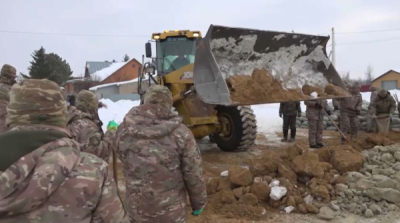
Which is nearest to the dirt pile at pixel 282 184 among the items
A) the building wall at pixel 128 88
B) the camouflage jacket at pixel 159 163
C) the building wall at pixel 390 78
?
the camouflage jacket at pixel 159 163

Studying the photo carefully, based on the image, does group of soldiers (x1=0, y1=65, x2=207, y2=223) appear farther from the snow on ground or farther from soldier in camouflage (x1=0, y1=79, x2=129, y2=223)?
the snow on ground

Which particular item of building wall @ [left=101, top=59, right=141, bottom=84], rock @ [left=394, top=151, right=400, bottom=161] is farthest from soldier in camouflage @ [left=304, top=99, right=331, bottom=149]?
building wall @ [left=101, top=59, right=141, bottom=84]

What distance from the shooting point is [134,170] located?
295cm

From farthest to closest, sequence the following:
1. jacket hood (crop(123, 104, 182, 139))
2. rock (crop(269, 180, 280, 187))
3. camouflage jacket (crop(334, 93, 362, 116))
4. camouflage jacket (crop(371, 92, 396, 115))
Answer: camouflage jacket (crop(371, 92, 396, 115))
camouflage jacket (crop(334, 93, 362, 116))
rock (crop(269, 180, 280, 187))
jacket hood (crop(123, 104, 182, 139))

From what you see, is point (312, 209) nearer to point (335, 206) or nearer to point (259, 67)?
point (335, 206)

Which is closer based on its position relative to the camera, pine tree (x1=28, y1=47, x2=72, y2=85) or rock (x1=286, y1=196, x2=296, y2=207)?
rock (x1=286, y1=196, x2=296, y2=207)

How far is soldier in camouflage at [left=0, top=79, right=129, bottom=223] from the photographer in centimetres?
137

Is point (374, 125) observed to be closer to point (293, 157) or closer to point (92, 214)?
point (293, 157)

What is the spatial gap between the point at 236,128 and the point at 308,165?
9.68ft

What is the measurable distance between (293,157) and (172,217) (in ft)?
11.2

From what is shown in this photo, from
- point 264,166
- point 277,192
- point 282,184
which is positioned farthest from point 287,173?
point 277,192

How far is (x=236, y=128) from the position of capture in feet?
27.2

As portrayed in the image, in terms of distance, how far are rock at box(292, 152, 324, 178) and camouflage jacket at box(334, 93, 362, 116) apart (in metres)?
4.18

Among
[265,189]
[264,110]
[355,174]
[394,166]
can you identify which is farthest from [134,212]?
[264,110]
